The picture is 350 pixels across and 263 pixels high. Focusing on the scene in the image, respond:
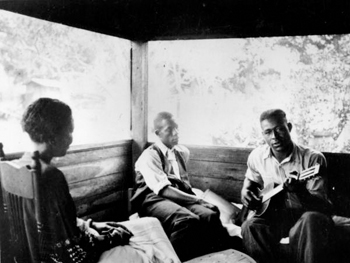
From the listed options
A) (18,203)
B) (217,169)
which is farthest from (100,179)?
(217,169)

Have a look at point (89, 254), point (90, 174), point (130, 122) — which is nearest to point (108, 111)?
point (130, 122)

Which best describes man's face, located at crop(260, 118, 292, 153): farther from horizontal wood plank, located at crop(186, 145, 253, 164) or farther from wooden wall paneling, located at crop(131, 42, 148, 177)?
wooden wall paneling, located at crop(131, 42, 148, 177)

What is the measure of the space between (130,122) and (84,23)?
18.8 inches

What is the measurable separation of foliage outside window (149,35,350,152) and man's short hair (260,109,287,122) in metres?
0.02

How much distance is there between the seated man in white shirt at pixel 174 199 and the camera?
154cm

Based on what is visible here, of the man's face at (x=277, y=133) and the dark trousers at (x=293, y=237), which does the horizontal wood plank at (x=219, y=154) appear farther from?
the dark trousers at (x=293, y=237)

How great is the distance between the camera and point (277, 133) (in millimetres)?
1448

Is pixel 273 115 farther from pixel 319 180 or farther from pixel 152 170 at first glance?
pixel 152 170

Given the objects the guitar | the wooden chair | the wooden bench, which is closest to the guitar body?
the guitar

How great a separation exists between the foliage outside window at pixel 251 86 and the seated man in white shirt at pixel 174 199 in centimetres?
9

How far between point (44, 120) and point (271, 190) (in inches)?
37.1

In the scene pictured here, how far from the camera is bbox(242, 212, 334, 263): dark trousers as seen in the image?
51.4 inches

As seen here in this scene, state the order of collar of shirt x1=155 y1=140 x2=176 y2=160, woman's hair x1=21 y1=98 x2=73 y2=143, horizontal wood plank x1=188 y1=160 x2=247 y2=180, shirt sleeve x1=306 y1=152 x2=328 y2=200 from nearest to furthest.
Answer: woman's hair x1=21 y1=98 x2=73 y2=143 < shirt sleeve x1=306 y1=152 x2=328 y2=200 < horizontal wood plank x1=188 y1=160 x2=247 y2=180 < collar of shirt x1=155 y1=140 x2=176 y2=160

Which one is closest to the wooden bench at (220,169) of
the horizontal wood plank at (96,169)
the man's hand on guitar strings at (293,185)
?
the man's hand on guitar strings at (293,185)
